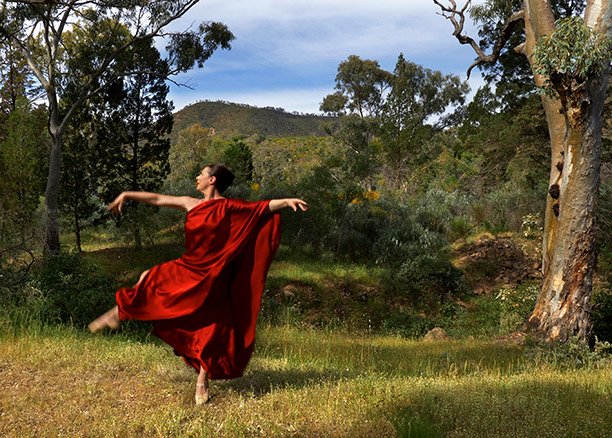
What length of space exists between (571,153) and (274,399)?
621 cm

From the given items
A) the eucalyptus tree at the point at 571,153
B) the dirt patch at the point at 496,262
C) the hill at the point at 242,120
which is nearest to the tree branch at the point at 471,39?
the eucalyptus tree at the point at 571,153

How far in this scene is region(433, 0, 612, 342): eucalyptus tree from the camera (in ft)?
22.6

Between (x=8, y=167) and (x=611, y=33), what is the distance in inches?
529

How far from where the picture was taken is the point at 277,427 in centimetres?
351

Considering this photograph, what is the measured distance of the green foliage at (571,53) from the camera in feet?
22.2

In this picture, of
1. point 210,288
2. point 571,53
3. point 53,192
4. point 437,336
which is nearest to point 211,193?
point 210,288

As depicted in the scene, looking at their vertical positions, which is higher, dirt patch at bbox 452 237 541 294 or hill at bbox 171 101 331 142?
hill at bbox 171 101 331 142

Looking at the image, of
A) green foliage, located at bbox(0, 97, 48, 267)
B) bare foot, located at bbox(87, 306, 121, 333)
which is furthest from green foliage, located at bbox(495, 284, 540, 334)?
green foliage, located at bbox(0, 97, 48, 267)

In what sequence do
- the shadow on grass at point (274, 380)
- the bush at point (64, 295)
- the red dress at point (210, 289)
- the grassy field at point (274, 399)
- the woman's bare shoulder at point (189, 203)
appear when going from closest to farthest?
the grassy field at point (274, 399) → the red dress at point (210, 289) → the woman's bare shoulder at point (189, 203) → the shadow on grass at point (274, 380) → the bush at point (64, 295)

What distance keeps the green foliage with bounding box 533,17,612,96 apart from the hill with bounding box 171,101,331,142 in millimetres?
69564

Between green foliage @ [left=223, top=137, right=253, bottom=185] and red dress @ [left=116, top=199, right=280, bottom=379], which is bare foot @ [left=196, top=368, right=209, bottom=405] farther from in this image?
green foliage @ [left=223, top=137, right=253, bottom=185]

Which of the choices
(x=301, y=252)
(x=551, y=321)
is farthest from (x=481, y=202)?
(x=551, y=321)

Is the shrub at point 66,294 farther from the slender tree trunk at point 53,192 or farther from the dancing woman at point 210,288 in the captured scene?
the slender tree trunk at point 53,192

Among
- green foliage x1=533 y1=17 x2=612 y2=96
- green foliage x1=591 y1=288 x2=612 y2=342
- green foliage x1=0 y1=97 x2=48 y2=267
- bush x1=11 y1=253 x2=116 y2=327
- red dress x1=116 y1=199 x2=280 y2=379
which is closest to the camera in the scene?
red dress x1=116 y1=199 x2=280 y2=379
